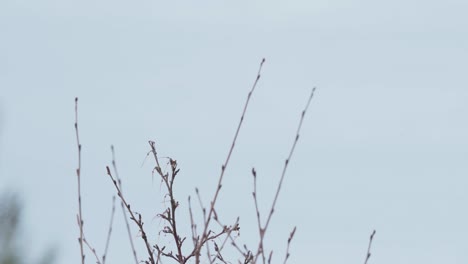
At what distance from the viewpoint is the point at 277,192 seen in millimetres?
4227

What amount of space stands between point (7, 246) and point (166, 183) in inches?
323

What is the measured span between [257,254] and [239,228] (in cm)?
84

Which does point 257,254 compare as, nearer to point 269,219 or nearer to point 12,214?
point 269,219

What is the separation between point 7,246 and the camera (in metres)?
12.9

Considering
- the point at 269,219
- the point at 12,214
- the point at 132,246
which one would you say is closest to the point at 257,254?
the point at 269,219

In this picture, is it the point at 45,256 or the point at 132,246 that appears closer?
the point at 132,246

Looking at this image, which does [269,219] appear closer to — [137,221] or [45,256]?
[137,221]

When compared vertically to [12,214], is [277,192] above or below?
below

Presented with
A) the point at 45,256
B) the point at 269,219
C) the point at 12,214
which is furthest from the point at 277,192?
the point at 45,256

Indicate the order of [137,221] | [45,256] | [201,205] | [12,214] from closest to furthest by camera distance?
[201,205], [137,221], [12,214], [45,256]

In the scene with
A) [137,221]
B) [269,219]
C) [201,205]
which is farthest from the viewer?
[137,221]

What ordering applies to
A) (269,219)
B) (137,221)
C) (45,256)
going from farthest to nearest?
(45,256) < (137,221) < (269,219)

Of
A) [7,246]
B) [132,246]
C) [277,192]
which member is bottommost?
[132,246]

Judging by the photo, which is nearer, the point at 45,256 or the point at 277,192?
the point at 277,192
